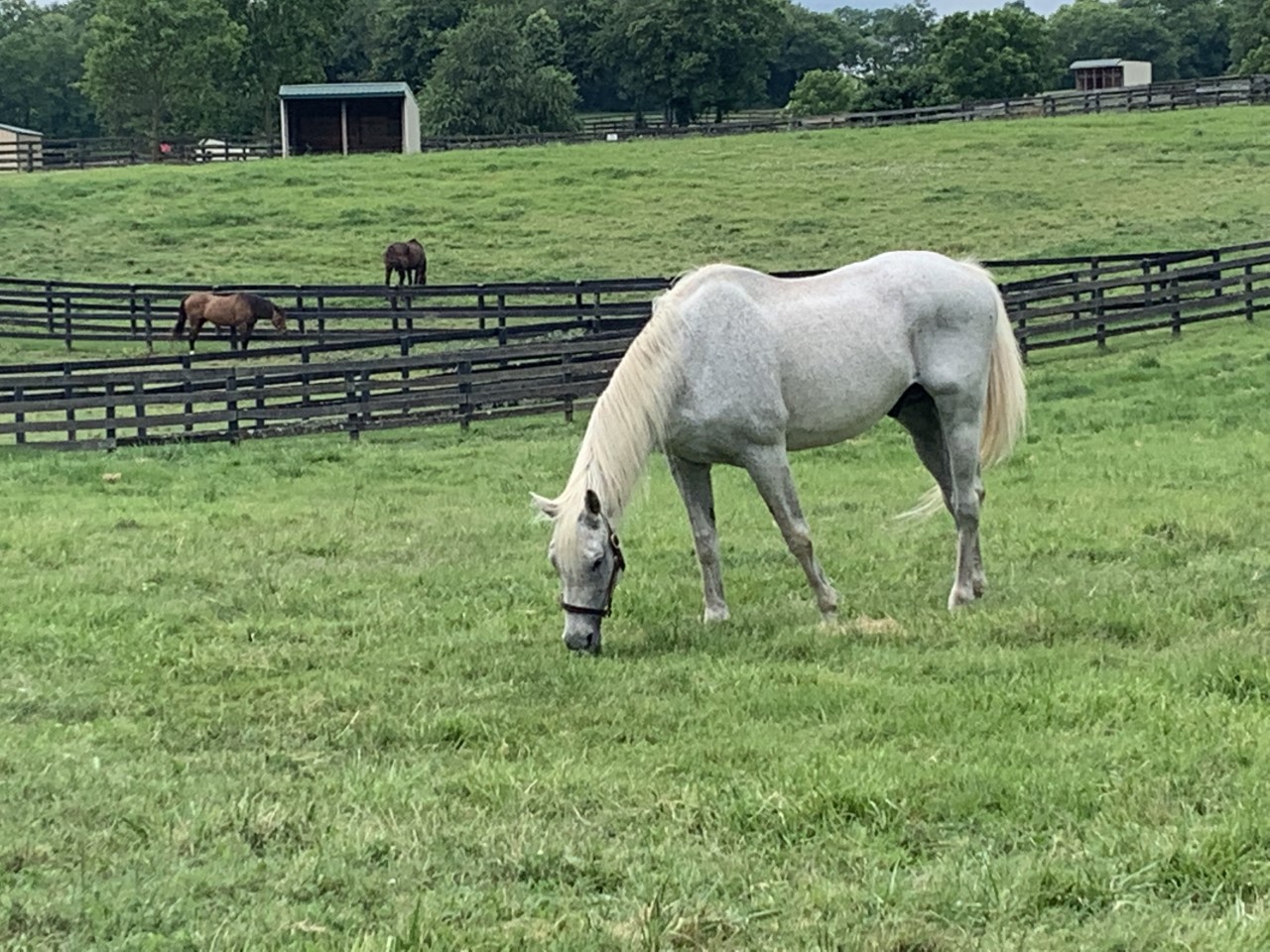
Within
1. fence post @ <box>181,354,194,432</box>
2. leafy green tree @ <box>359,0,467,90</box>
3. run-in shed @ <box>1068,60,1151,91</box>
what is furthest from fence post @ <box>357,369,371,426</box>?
leafy green tree @ <box>359,0,467,90</box>

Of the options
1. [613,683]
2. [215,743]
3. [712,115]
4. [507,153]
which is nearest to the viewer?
[215,743]

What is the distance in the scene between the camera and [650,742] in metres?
4.81

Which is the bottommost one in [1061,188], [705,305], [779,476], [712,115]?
[779,476]

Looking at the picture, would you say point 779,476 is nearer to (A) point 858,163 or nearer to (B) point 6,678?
(B) point 6,678

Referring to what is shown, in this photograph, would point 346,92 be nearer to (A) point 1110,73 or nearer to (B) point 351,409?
(B) point 351,409

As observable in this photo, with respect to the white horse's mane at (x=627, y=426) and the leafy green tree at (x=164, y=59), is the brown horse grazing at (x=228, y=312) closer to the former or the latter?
the white horse's mane at (x=627, y=426)

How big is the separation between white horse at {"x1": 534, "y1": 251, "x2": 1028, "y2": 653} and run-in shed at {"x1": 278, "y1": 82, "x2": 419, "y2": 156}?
47.4m

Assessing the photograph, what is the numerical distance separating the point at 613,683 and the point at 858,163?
3747 cm

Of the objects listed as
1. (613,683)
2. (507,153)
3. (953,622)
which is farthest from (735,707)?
(507,153)

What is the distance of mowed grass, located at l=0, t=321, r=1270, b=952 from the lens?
3.37 m

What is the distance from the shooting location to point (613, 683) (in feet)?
18.3

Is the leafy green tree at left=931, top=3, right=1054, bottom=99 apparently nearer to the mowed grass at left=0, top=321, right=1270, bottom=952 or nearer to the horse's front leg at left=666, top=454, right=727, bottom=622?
the mowed grass at left=0, top=321, right=1270, bottom=952

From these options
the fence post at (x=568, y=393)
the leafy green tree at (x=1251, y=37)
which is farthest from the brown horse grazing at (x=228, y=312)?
the leafy green tree at (x=1251, y=37)

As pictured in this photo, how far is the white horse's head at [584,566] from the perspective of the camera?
6121 millimetres
